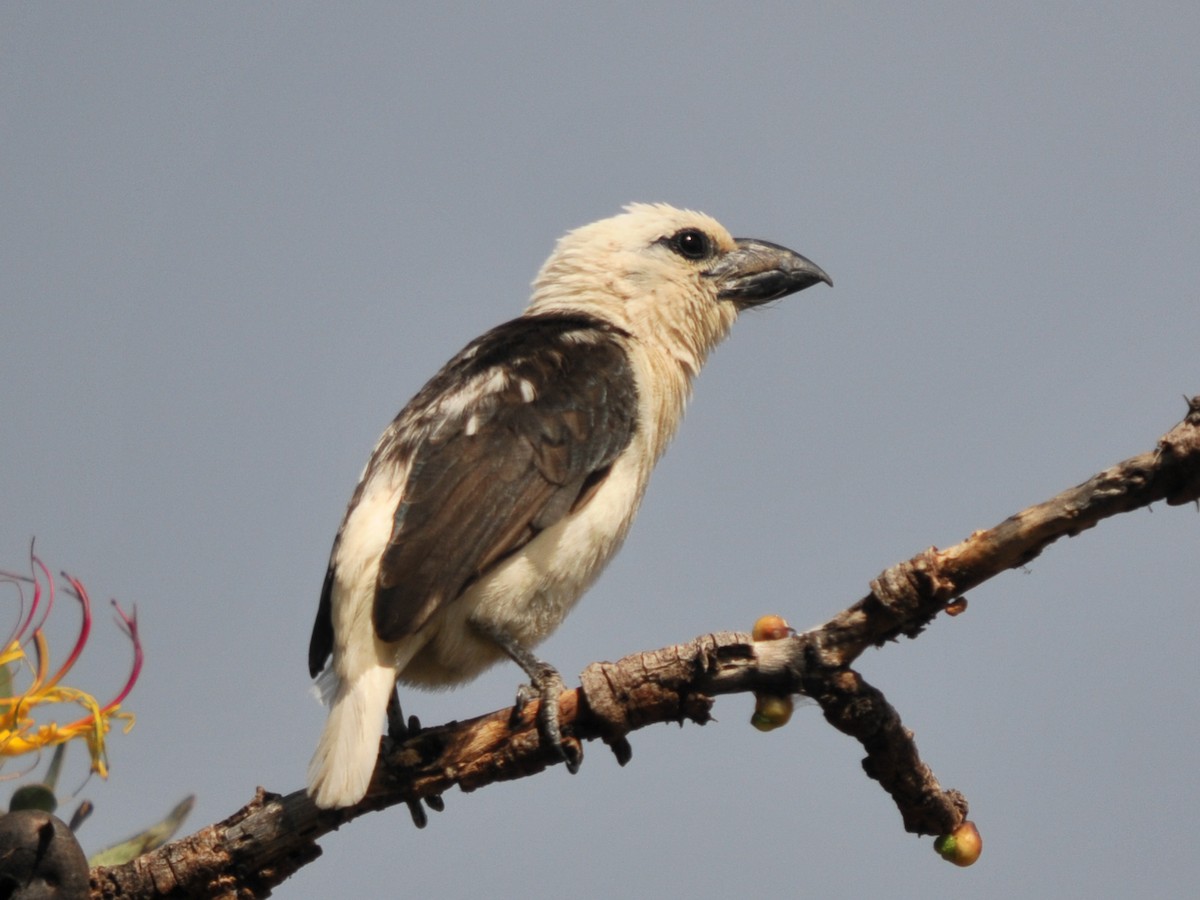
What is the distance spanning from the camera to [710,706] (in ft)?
14.3

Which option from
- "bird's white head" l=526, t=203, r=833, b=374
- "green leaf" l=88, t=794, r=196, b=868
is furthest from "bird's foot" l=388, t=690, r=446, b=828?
"bird's white head" l=526, t=203, r=833, b=374

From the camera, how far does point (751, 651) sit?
4309 millimetres

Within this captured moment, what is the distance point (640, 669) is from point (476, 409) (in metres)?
2.06

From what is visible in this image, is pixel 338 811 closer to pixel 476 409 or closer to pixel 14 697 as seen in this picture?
pixel 14 697

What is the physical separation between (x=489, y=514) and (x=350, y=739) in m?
1.17

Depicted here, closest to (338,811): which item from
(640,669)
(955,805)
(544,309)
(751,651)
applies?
(640,669)

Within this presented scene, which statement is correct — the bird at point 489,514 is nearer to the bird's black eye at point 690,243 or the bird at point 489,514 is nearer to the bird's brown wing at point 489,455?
the bird's brown wing at point 489,455

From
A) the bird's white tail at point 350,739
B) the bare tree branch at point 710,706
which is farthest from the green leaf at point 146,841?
the bird's white tail at point 350,739

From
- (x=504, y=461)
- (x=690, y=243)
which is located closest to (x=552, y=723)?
(x=504, y=461)

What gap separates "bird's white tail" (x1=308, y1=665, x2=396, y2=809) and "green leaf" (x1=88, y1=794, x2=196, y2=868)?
0.43 metres

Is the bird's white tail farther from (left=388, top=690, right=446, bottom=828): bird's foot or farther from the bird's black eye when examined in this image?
the bird's black eye

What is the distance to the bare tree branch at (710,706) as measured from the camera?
12.7ft

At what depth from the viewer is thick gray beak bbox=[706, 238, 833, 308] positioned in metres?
7.89

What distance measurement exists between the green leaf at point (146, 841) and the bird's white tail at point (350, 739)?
0.43 metres
